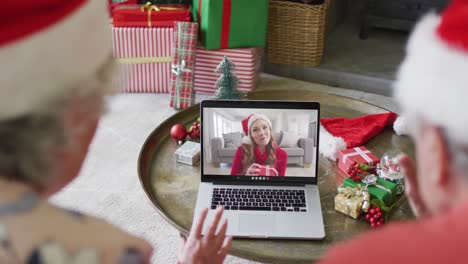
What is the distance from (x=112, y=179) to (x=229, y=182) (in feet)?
2.89

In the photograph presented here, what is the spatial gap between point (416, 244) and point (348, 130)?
4.32 feet

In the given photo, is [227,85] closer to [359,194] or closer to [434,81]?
[359,194]

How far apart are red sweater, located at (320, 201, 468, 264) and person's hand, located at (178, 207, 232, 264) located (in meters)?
0.56

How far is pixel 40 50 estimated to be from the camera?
1.88ft

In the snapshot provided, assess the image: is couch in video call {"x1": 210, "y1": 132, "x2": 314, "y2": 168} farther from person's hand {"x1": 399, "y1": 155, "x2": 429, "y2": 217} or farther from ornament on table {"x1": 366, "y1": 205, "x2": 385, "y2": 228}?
person's hand {"x1": 399, "y1": 155, "x2": 429, "y2": 217}

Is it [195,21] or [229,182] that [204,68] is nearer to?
[195,21]

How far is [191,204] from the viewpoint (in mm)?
1489

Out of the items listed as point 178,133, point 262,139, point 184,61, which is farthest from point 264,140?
point 184,61

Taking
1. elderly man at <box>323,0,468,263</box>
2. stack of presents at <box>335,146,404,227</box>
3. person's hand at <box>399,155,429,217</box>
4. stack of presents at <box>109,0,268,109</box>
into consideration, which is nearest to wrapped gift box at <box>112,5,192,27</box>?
stack of presents at <box>109,0,268,109</box>

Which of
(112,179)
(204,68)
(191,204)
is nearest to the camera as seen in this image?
(191,204)

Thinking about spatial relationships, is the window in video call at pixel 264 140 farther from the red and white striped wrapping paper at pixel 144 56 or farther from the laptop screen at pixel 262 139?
the red and white striped wrapping paper at pixel 144 56

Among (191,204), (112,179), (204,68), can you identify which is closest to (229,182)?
(191,204)

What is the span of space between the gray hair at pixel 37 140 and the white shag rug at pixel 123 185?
1168 mm

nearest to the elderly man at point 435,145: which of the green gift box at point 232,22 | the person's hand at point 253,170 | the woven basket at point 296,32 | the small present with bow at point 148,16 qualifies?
the person's hand at point 253,170
